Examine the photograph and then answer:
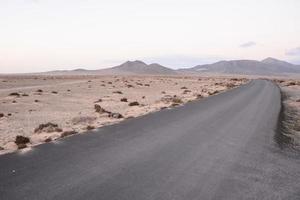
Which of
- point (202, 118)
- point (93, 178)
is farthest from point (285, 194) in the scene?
point (202, 118)

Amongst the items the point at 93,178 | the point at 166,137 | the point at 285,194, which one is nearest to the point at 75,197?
the point at 93,178

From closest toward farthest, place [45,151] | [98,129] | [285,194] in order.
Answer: [285,194] → [45,151] → [98,129]

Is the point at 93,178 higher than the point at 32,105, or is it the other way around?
the point at 93,178

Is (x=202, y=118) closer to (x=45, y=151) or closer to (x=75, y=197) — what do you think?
(x=45, y=151)

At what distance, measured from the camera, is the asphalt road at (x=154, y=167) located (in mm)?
8070

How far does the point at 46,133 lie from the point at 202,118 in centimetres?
782

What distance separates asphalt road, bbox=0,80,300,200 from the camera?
8070 millimetres

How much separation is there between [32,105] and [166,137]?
1941 cm

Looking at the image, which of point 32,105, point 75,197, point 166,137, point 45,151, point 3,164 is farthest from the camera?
point 32,105

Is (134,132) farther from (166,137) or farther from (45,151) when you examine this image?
(45,151)

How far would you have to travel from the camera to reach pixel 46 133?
16.6 metres

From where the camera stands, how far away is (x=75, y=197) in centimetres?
748

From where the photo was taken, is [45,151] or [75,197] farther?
[45,151]

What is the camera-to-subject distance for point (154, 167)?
10094 mm
